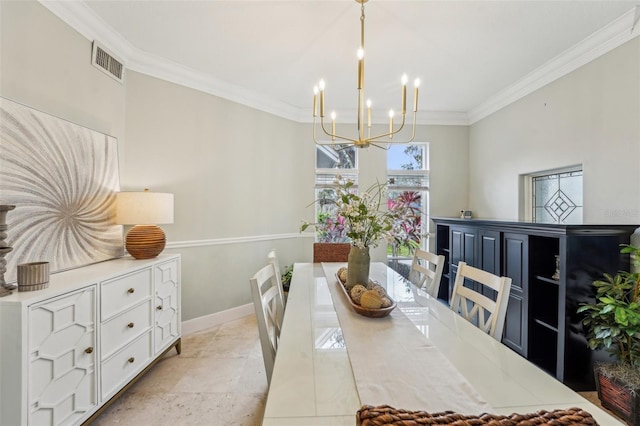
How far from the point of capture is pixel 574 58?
2.49m

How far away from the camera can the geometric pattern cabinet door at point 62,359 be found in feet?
4.38

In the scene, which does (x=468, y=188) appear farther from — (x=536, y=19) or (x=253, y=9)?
(x=253, y=9)

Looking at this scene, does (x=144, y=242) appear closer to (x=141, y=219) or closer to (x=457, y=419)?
(x=141, y=219)

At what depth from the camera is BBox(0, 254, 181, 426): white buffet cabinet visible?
128cm

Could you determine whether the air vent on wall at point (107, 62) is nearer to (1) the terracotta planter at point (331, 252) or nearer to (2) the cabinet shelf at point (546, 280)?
(1) the terracotta planter at point (331, 252)

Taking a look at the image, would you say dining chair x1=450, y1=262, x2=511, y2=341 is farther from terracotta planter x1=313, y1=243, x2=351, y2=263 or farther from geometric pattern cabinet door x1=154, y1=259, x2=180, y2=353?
geometric pattern cabinet door x1=154, y1=259, x2=180, y2=353

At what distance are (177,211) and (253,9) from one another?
79.3 inches

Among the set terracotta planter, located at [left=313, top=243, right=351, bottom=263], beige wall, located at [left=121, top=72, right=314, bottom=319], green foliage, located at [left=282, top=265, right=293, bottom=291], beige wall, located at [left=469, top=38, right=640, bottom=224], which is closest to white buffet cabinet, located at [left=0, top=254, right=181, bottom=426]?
beige wall, located at [left=121, top=72, right=314, bottom=319]

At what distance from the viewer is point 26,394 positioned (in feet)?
4.24

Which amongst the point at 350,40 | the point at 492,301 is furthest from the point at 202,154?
the point at 492,301

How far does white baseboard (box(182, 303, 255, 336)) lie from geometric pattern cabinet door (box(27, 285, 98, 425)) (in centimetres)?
134

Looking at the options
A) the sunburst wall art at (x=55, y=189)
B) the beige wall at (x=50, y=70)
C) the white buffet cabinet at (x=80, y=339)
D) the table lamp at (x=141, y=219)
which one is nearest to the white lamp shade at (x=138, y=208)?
the table lamp at (x=141, y=219)

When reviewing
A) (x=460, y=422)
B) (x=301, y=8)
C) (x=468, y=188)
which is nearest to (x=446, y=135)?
(x=468, y=188)

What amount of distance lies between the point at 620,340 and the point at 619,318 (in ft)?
0.93
